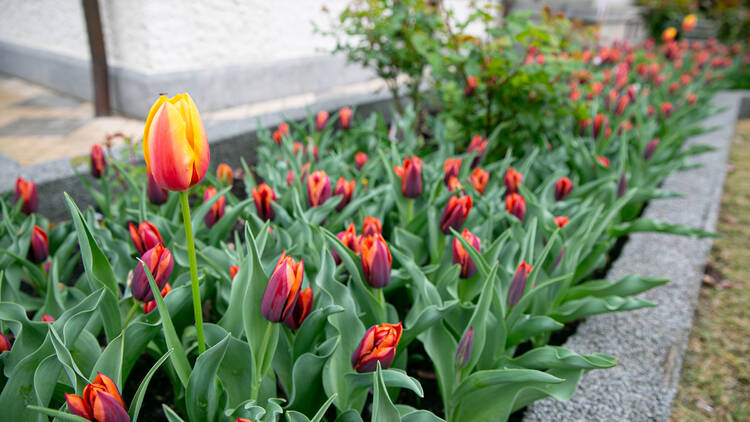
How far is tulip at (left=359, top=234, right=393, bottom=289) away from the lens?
4.00 feet

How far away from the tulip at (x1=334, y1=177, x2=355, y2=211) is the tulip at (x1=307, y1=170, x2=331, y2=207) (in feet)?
0.24

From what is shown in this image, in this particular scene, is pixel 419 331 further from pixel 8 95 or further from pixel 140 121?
pixel 8 95

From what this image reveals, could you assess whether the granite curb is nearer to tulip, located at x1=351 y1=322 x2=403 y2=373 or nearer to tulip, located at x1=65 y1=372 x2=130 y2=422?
tulip, located at x1=351 y1=322 x2=403 y2=373

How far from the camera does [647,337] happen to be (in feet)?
5.60

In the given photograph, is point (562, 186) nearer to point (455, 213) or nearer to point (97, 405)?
point (455, 213)

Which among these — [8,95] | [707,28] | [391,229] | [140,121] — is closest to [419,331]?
[391,229]

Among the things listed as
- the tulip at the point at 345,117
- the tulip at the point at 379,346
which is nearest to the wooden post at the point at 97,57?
the tulip at the point at 345,117

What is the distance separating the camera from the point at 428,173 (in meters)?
2.23

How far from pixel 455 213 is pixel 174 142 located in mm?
936

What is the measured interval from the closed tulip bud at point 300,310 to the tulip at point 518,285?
21.8 inches

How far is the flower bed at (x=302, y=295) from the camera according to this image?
1.02 meters

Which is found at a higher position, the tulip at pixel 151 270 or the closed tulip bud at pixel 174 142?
the closed tulip bud at pixel 174 142

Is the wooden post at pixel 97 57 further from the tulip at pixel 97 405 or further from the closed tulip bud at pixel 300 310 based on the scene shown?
the tulip at pixel 97 405

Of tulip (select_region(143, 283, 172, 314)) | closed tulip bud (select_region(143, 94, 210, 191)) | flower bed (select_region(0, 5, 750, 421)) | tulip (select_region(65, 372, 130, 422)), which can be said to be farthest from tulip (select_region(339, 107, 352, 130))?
tulip (select_region(65, 372, 130, 422))
